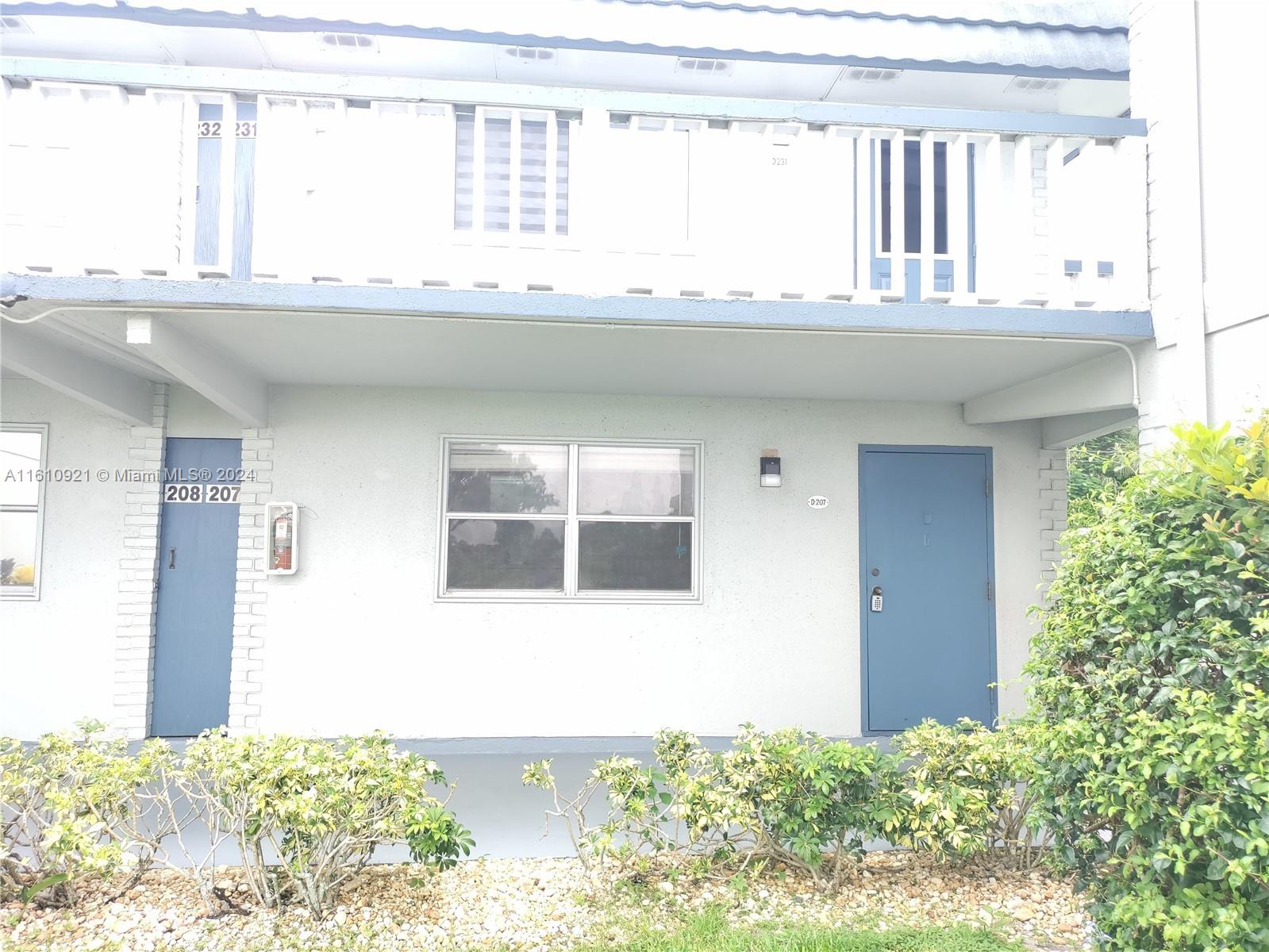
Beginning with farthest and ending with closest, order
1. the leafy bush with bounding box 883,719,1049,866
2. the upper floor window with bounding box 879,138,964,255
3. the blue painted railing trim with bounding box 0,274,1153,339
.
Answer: the upper floor window with bounding box 879,138,964,255
the blue painted railing trim with bounding box 0,274,1153,339
the leafy bush with bounding box 883,719,1049,866

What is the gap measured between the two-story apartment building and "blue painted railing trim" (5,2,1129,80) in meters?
0.03

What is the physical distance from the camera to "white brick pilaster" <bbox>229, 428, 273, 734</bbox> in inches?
219

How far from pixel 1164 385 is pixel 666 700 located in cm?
375

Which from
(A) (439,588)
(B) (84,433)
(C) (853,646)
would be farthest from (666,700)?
(B) (84,433)

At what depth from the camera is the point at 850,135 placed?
4.53 metres

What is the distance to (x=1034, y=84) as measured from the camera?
6.32m

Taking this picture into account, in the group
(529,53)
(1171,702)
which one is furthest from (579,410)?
(1171,702)

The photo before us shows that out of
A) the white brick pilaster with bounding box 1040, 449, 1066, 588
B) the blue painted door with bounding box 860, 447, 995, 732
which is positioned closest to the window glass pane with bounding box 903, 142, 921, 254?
the blue painted door with bounding box 860, 447, 995, 732

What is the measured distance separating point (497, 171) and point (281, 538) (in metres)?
3.33

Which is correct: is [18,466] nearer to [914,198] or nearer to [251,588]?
[251,588]

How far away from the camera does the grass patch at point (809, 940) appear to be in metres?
2.99

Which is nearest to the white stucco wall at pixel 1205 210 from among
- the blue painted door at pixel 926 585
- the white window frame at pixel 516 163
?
the blue painted door at pixel 926 585

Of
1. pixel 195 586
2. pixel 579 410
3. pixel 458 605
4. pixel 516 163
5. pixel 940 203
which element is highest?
pixel 940 203

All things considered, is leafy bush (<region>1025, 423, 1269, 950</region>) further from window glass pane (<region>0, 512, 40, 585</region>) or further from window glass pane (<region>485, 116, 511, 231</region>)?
window glass pane (<region>0, 512, 40, 585</region>)
